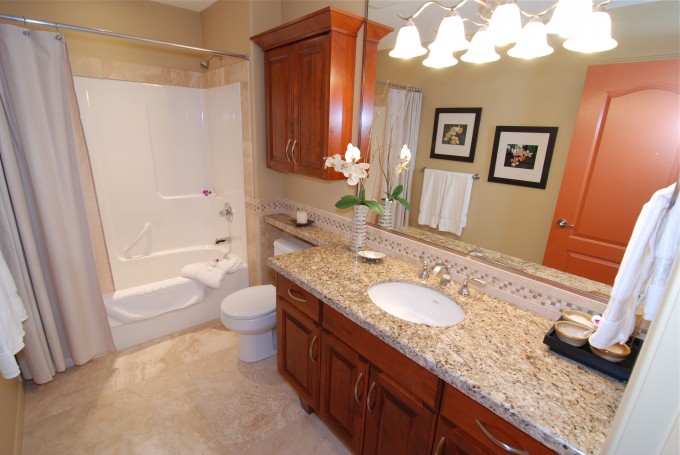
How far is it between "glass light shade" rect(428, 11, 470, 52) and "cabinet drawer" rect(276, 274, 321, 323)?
122 centimetres

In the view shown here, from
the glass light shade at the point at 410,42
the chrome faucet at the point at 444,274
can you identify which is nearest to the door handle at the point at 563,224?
the chrome faucet at the point at 444,274

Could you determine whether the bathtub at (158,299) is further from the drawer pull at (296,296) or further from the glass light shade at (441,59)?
the glass light shade at (441,59)

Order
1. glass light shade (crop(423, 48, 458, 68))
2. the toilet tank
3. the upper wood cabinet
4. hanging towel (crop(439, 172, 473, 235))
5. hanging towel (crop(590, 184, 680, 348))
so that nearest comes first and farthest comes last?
hanging towel (crop(590, 184, 680, 348)) < glass light shade (crop(423, 48, 458, 68)) < hanging towel (crop(439, 172, 473, 235)) < the upper wood cabinet < the toilet tank

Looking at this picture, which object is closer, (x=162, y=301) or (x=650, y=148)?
(x=650, y=148)

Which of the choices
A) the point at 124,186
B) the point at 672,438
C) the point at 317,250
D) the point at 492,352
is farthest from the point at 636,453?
the point at 124,186

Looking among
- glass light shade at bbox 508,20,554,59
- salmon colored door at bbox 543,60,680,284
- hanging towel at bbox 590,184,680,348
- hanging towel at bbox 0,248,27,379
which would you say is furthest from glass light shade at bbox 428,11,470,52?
hanging towel at bbox 0,248,27,379

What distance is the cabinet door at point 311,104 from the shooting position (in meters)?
1.76

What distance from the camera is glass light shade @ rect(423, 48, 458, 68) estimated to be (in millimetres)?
1361

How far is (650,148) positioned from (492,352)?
81 cm

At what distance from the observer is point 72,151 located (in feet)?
5.86

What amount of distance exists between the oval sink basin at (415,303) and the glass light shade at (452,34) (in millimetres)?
1048

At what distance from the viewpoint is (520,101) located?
1.24 metres

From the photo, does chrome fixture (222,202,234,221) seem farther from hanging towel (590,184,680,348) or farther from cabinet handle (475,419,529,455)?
hanging towel (590,184,680,348)

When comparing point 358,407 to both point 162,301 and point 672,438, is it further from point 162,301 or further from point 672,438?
point 162,301
